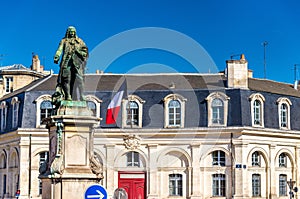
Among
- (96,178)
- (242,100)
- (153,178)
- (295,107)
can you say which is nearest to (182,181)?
(153,178)

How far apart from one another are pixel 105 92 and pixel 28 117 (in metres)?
5.85

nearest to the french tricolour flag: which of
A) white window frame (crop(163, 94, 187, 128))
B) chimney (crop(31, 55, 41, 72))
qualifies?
white window frame (crop(163, 94, 187, 128))

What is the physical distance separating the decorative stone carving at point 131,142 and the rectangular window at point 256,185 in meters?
8.53

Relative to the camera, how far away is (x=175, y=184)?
4872 cm

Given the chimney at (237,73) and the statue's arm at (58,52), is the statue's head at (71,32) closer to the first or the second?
the statue's arm at (58,52)

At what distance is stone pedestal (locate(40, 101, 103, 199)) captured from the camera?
63.9ft

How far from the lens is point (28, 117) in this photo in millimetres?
49656

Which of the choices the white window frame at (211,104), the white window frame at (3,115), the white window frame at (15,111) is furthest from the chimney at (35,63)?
the white window frame at (211,104)

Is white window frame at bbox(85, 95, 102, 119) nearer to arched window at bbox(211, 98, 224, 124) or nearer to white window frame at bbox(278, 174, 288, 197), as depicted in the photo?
arched window at bbox(211, 98, 224, 124)

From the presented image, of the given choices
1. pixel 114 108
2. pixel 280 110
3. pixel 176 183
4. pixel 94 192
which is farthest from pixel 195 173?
pixel 94 192

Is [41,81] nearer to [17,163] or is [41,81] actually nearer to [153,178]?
[17,163]

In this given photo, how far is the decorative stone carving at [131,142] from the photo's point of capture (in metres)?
48.3

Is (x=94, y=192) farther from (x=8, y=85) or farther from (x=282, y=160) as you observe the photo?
(x=8, y=85)

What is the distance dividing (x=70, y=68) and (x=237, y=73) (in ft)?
101
